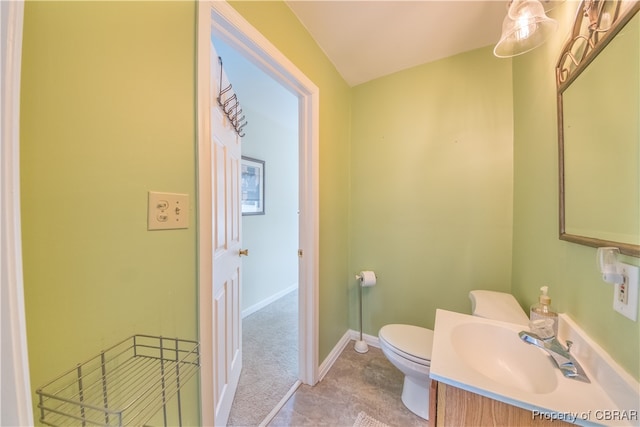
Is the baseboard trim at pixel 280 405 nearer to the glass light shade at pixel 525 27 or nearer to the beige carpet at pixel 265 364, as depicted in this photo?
the beige carpet at pixel 265 364

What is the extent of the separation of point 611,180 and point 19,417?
4.85 feet

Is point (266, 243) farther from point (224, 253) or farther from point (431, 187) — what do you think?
point (431, 187)

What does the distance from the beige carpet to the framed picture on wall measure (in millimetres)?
1230

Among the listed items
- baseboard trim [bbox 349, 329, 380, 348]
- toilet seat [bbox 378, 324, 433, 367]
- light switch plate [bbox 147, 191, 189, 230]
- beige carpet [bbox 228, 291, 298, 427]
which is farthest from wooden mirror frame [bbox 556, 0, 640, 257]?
beige carpet [bbox 228, 291, 298, 427]

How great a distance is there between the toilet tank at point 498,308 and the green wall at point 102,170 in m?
1.36

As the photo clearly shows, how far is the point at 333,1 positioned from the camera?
1273mm

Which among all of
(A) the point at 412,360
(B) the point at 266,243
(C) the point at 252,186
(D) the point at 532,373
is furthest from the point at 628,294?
(B) the point at 266,243

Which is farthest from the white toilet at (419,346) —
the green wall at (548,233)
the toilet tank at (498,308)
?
the green wall at (548,233)

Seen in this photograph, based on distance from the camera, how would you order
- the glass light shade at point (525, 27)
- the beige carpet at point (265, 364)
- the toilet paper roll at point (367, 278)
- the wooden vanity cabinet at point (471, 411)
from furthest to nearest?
1. the toilet paper roll at point (367, 278)
2. the beige carpet at point (265, 364)
3. the glass light shade at point (525, 27)
4. the wooden vanity cabinet at point (471, 411)

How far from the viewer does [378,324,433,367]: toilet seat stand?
1293mm

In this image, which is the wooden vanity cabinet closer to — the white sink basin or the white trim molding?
the white sink basin

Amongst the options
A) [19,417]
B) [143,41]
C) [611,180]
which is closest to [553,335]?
[611,180]

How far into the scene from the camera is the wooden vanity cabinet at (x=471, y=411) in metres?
0.63

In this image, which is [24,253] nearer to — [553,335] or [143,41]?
[143,41]
